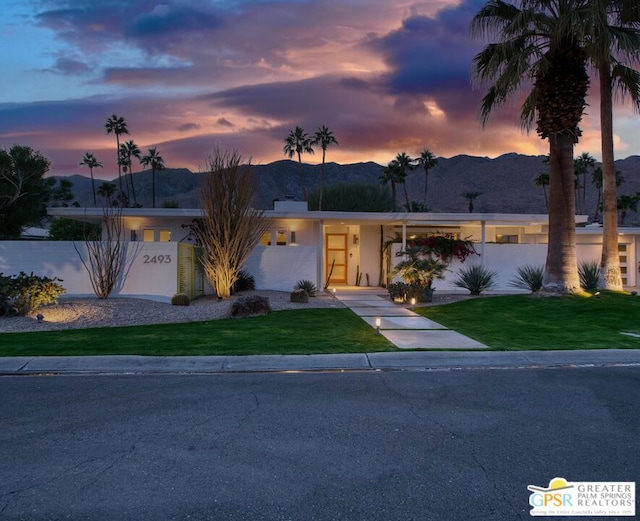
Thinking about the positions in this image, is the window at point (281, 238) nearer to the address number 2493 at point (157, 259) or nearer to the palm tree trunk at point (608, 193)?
the address number 2493 at point (157, 259)

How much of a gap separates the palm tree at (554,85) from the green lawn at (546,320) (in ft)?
3.99

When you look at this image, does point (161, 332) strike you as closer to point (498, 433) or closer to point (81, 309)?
point (81, 309)

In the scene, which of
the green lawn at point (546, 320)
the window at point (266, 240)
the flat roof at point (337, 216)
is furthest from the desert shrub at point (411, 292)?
the window at point (266, 240)

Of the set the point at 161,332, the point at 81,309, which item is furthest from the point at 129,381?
the point at 81,309

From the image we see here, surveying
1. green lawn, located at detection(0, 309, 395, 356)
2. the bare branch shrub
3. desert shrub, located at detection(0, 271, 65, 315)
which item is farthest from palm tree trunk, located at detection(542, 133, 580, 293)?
desert shrub, located at detection(0, 271, 65, 315)

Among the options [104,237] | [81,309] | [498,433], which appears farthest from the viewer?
[104,237]

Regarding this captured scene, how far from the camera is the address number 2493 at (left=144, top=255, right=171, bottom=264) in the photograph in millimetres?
15492

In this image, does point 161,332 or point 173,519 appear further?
point 161,332

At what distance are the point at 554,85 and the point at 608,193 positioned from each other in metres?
4.36

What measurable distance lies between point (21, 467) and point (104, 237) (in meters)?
14.9

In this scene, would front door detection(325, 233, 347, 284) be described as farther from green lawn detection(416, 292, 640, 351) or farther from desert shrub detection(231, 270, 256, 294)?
green lawn detection(416, 292, 640, 351)

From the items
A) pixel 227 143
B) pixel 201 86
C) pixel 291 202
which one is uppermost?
pixel 201 86

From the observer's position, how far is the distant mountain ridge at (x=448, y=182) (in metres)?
77.2

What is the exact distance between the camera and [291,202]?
69.8 feet
